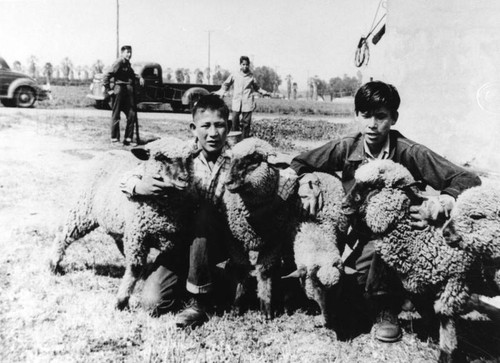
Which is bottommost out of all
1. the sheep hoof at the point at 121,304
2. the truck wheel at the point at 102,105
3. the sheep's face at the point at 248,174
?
the sheep hoof at the point at 121,304

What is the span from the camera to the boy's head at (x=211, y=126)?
Answer: 3.21 metres

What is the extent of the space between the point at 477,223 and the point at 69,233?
301cm

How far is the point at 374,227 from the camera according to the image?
245 centimetres

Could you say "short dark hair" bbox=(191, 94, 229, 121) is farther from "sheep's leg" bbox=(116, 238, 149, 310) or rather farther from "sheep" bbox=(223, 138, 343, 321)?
"sheep's leg" bbox=(116, 238, 149, 310)

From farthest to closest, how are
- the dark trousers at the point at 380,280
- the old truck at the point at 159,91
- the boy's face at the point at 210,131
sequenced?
the old truck at the point at 159,91, the boy's face at the point at 210,131, the dark trousers at the point at 380,280

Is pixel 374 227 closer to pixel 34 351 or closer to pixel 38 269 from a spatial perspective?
pixel 34 351

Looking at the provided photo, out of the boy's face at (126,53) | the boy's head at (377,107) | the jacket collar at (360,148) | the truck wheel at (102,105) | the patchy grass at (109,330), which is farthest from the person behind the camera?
the truck wheel at (102,105)

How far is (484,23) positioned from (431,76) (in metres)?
1.04

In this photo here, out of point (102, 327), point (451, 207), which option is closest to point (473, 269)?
point (451, 207)

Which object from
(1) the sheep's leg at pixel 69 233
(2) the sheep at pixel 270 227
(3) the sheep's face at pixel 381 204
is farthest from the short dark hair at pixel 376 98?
(1) the sheep's leg at pixel 69 233

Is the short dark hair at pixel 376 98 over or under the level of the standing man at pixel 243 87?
under

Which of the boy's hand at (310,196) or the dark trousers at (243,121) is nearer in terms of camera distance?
the boy's hand at (310,196)

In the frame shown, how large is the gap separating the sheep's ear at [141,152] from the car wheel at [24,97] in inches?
388

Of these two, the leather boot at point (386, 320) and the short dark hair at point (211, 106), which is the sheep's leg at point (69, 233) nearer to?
the short dark hair at point (211, 106)
